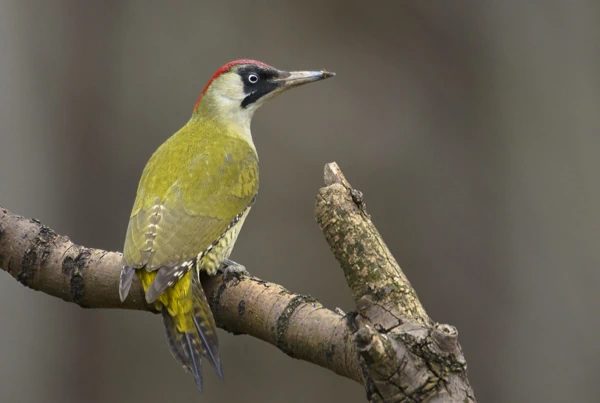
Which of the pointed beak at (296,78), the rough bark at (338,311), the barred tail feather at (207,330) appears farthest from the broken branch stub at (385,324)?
the pointed beak at (296,78)

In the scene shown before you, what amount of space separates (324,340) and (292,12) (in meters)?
2.64

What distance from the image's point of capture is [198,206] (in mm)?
2684

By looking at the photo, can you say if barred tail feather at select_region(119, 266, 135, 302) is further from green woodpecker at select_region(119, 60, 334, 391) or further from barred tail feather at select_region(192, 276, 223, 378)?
barred tail feather at select_region(192, 276, 223, 378)

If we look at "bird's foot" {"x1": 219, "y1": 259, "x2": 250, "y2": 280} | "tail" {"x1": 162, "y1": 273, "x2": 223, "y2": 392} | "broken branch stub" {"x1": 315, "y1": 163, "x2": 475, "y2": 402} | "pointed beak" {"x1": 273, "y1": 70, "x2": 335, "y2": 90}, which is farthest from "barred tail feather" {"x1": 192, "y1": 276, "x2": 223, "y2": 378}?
"pointed beak" {"x1": 273, "y1": 70, "x2": 335, "y2": 90}

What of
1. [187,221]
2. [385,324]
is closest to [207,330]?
[187,221]

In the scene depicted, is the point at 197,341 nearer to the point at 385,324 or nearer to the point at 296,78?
the point at 385,324

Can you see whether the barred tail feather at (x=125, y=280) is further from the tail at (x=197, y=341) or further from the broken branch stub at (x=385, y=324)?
the broken branch stub at (x=385, y=324)

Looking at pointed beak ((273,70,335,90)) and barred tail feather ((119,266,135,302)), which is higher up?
pointed beak ((273,70,335,90))

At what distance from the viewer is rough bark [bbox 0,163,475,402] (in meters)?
1.67

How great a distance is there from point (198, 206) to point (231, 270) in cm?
26

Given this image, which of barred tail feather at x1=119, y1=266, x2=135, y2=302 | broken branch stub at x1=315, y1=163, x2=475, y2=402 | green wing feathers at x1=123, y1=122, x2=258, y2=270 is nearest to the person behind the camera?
broken branch stub at x1=315, y1=163, x2=475, y2=402

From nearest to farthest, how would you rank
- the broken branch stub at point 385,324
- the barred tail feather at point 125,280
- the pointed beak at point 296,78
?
the broken branch stub at point 385,324 → the barred tail feather at point 125,280 → the pointed beak at point 296,78

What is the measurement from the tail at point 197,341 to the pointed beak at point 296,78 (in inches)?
42.3

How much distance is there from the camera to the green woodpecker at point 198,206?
233 cm
